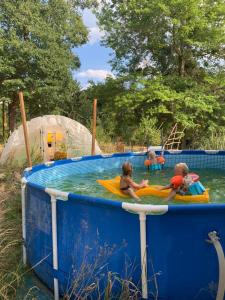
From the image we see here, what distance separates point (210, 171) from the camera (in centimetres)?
1241

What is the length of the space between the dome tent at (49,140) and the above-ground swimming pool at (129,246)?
24.8ft

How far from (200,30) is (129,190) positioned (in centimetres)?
1587

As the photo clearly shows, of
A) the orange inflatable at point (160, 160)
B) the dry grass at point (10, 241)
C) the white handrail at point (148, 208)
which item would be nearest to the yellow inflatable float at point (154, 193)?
the dry grass at point (10, 241)

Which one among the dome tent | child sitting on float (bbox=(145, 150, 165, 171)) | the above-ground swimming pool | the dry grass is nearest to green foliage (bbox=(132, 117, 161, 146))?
the dome tent

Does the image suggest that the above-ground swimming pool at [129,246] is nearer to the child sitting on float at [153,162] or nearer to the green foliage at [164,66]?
the child sitting on float at [153,162]

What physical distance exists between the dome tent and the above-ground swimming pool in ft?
24.8

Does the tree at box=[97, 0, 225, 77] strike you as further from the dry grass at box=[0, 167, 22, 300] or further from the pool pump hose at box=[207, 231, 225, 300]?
the pool pump hose at box=[207, 231, 225, 300]

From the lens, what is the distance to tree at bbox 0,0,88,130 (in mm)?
22328

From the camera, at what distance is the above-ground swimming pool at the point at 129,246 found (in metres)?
3.55

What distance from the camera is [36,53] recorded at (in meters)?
22.3

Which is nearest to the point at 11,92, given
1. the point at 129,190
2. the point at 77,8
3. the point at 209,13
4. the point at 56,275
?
the point at 77,8

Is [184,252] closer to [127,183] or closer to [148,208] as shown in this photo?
[148,208]

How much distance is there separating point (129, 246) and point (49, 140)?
9565 mm

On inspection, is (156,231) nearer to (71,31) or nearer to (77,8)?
(71,31)
